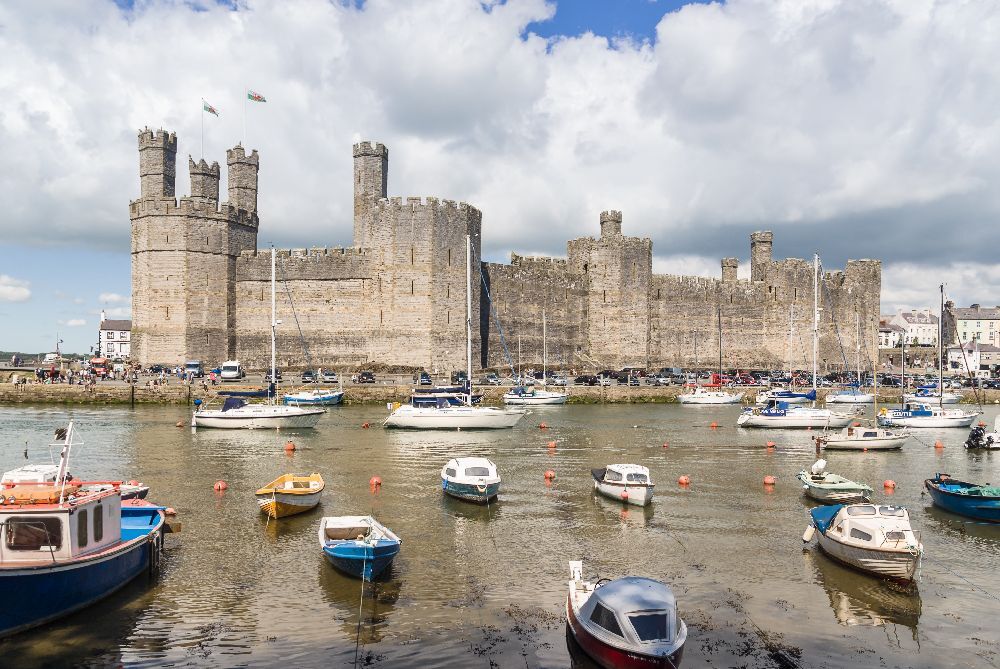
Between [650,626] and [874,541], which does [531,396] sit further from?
[650,626]

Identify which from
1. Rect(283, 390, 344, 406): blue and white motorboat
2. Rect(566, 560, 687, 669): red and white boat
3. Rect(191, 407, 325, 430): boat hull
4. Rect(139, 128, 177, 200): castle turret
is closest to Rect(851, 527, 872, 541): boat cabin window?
Rect(566, 560, 687, 669): red and white boat

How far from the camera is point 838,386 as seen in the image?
6194cm

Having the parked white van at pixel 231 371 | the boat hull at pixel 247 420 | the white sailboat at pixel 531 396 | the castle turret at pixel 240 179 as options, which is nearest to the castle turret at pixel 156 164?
the castle turret at pixel 240 179

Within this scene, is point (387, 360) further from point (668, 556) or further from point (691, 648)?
point (691, 648)

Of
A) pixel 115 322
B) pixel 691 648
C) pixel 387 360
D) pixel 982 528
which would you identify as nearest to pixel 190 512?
pixel 691 648

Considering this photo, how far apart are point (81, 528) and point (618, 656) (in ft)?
27.0

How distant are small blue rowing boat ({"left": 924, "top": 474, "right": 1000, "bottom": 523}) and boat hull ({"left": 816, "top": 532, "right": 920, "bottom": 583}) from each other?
250 inches

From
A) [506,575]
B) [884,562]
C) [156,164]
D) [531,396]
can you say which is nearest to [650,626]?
[506,575]

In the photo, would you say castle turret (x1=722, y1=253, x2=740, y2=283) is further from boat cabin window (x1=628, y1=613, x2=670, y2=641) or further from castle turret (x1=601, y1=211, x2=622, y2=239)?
boat cabin window (x1=628, y1=613, x2=670, y2=641)

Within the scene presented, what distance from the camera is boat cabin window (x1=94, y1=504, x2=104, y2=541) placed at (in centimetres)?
1238

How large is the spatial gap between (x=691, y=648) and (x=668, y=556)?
178 inches

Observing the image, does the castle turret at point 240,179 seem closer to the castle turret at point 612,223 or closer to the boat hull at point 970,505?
the castle turret at point 612,223

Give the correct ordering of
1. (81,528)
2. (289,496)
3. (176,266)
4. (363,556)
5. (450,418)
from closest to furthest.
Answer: (81,528), (363,556), (289,496), (450,418), (176,266)

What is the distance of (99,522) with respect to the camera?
12484 millimetres
